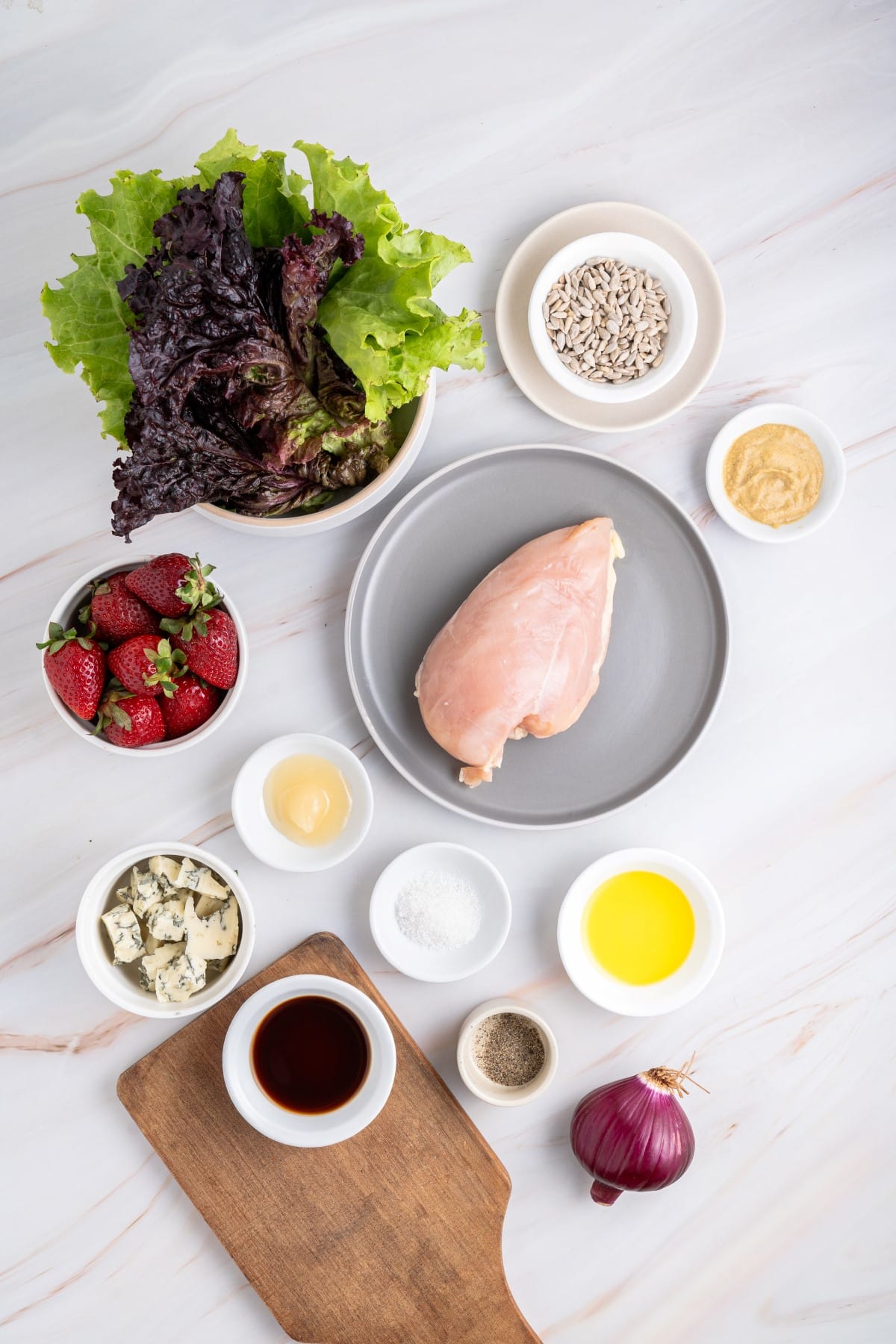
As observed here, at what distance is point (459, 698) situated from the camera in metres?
1.39

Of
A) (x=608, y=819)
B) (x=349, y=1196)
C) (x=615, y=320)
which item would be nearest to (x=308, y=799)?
(x=608, y=819)

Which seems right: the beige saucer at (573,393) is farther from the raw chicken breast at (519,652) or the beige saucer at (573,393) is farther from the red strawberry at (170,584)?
the red strawberry at (170,584)

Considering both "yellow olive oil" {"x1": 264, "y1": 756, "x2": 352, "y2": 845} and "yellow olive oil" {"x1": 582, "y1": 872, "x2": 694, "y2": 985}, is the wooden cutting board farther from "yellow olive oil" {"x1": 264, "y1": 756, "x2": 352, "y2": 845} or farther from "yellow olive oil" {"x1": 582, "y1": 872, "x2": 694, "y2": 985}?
"yellow olive oil" {"x1": 582, "y1": 872, "x2": 694, "y2": 985}

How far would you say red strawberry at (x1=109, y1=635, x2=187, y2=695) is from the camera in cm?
125

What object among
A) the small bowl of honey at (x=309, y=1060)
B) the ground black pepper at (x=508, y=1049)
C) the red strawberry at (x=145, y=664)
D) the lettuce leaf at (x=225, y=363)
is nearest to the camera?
the lettuce leaf at (x=225, y=363)

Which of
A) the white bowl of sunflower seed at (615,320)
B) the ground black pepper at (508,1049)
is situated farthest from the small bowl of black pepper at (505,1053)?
the white bowl of sunflower seed at (615,320)

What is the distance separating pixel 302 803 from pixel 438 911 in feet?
0.91

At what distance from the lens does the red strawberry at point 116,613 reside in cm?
127

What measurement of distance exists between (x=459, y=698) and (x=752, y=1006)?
76 centimetres

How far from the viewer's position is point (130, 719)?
127cm

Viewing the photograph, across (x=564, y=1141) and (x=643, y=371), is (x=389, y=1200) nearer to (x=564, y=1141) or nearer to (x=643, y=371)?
(x=564, y=1141)

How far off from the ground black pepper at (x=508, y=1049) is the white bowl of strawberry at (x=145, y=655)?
68 cm

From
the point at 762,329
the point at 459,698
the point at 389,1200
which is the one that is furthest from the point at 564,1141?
the point at 762,329

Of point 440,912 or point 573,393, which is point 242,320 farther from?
point 440,912
